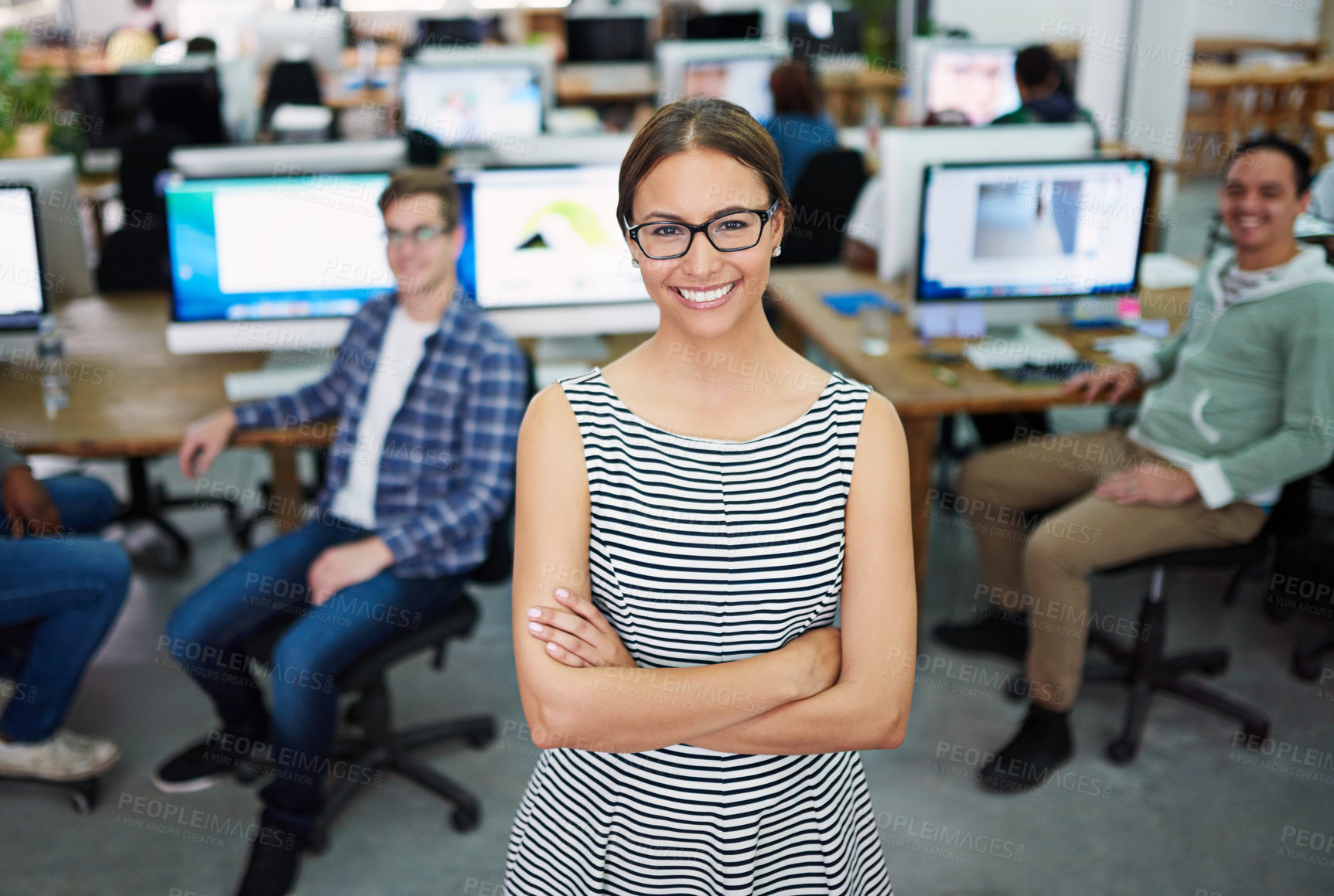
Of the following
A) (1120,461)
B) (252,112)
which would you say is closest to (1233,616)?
(1120,461)

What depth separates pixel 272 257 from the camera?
3006 millimetres

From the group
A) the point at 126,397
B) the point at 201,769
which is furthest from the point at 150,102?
the point at 201,769

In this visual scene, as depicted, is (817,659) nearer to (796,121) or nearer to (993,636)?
(993,636)

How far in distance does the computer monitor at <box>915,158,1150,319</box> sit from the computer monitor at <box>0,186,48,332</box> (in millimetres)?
2365

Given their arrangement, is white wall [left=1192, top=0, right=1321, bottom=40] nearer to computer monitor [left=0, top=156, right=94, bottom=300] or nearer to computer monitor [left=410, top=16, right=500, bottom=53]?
computer monitor [left=410, top=16, right=500, bottom=53]

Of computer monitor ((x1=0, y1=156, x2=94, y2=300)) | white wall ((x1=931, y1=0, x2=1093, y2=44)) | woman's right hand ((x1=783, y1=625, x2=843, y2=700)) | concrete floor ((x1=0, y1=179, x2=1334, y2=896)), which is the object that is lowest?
concrete floor ((x1=0, y1=179, x2=1334, y2=896))

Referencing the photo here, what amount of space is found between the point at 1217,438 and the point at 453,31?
24.5 feet

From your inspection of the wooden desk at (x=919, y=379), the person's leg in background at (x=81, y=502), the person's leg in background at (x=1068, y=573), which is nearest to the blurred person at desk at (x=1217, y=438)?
the person's leg in background at (x=1068, y=573)

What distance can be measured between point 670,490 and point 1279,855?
76.3 inches

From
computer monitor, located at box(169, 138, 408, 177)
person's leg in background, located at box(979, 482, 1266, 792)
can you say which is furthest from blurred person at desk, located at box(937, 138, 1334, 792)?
computer monitor, located at box(169, 138, 408, 177)

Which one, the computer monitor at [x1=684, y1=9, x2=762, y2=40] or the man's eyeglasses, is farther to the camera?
the computer monitor at [x1=684, y1=9, x2=762, y2=40]

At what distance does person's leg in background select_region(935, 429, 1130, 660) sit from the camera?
9.77ft

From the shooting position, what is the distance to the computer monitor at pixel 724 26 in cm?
761

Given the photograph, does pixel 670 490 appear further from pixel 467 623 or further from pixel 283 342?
pixel 283 342
